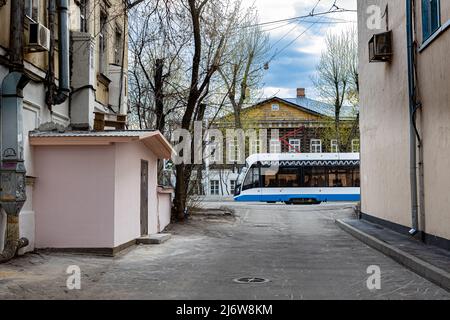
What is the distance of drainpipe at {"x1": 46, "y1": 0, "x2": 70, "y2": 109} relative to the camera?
39.2 ft

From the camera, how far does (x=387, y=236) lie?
13.6 m

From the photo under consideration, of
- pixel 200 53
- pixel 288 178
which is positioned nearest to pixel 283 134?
pixel 288 178

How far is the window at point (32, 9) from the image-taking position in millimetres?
11438

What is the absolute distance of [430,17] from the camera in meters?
11.8

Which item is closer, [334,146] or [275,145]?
[334,146]

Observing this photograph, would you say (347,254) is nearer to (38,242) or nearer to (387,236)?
(387,236)

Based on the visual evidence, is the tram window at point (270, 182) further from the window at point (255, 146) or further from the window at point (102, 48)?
the window at point (102, 48)

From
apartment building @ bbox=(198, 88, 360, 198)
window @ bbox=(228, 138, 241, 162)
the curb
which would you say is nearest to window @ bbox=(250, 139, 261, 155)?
apartment building @ bbox=(198, 88, 360, 198)

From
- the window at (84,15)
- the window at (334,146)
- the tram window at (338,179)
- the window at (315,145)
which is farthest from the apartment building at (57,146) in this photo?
the window at (315,145)

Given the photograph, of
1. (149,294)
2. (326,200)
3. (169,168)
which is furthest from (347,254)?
(326,200)

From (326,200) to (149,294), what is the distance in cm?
2745

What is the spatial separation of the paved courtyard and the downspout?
61cm

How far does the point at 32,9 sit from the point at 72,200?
406 centimetres

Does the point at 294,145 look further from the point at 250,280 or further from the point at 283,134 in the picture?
the point at 250,280
